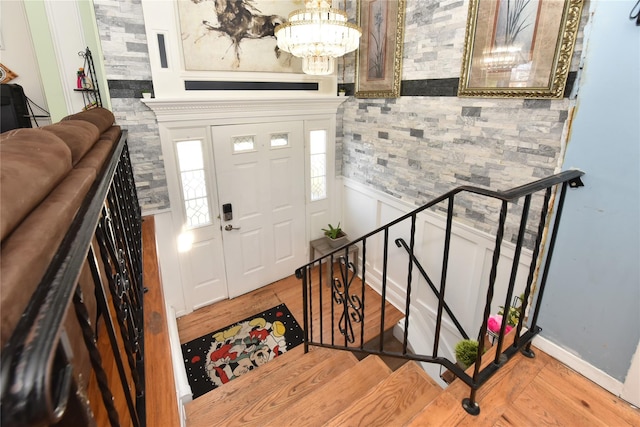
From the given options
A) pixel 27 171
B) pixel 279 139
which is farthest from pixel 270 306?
pixel 27 171

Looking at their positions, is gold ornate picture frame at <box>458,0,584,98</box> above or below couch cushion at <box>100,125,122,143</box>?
above

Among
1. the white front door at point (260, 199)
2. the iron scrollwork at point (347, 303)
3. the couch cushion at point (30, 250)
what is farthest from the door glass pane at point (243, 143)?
the couch cushion at point (30, 250)

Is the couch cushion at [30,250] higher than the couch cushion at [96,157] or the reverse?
the reverse

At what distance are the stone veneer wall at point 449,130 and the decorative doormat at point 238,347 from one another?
1.89 meters

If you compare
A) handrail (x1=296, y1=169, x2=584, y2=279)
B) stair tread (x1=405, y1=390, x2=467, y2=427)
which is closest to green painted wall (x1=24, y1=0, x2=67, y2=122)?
handrail (x1=296, y1=169, x2=584, y2=279)

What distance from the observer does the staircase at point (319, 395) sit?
5.19ft

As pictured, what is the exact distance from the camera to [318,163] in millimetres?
4199

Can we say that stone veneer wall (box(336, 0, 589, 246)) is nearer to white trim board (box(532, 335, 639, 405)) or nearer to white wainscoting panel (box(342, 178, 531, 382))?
white wainscoting panel (box(342, 178, 531, 382))

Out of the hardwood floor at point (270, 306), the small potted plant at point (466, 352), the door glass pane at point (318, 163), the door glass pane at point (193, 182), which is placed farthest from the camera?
the door glass pane at point (318, 163)

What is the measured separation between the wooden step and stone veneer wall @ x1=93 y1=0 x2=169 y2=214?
264 centimetres

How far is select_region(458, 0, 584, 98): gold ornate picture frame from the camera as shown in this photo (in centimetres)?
195

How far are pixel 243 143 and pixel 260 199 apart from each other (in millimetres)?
673

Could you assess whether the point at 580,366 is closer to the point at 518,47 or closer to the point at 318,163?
the point at 518,47

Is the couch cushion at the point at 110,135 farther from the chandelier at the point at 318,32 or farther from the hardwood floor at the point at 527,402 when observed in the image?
the chandelier at the point at 318,32
